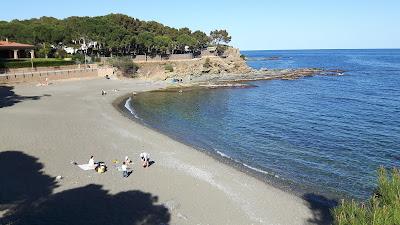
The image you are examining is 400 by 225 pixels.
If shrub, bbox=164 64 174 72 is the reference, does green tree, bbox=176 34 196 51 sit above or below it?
above

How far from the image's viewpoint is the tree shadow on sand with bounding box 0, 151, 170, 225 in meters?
16.0

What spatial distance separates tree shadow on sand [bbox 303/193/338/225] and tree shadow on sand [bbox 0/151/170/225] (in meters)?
6.52

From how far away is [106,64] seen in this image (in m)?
71.7

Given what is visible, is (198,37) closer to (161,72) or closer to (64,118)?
(161,72)

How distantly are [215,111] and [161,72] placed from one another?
33.7 metres

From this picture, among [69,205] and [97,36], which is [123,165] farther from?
[97,36]

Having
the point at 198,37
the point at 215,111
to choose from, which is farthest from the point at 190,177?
the point at 198,37

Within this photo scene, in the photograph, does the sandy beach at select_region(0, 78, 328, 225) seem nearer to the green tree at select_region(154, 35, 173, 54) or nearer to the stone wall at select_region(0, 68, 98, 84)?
the stone wall at select_region(0, 68, 98, 84)

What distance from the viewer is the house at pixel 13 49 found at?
62116 millimetres

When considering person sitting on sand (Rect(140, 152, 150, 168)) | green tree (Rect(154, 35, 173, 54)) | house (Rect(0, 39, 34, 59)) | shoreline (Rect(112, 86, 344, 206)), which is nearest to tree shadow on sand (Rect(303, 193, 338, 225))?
shoreline (Rect(112, 86, 344, 206))

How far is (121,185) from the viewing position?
20.1 metres

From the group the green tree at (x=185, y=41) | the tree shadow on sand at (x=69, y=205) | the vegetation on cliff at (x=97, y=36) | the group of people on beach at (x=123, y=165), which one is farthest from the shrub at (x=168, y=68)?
the tree shadow on sand at (x=69, y=205)

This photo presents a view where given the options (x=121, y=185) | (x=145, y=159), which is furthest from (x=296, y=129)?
(x=121, y=185)

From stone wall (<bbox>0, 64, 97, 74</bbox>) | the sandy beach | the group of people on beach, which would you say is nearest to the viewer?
the sandy beach
